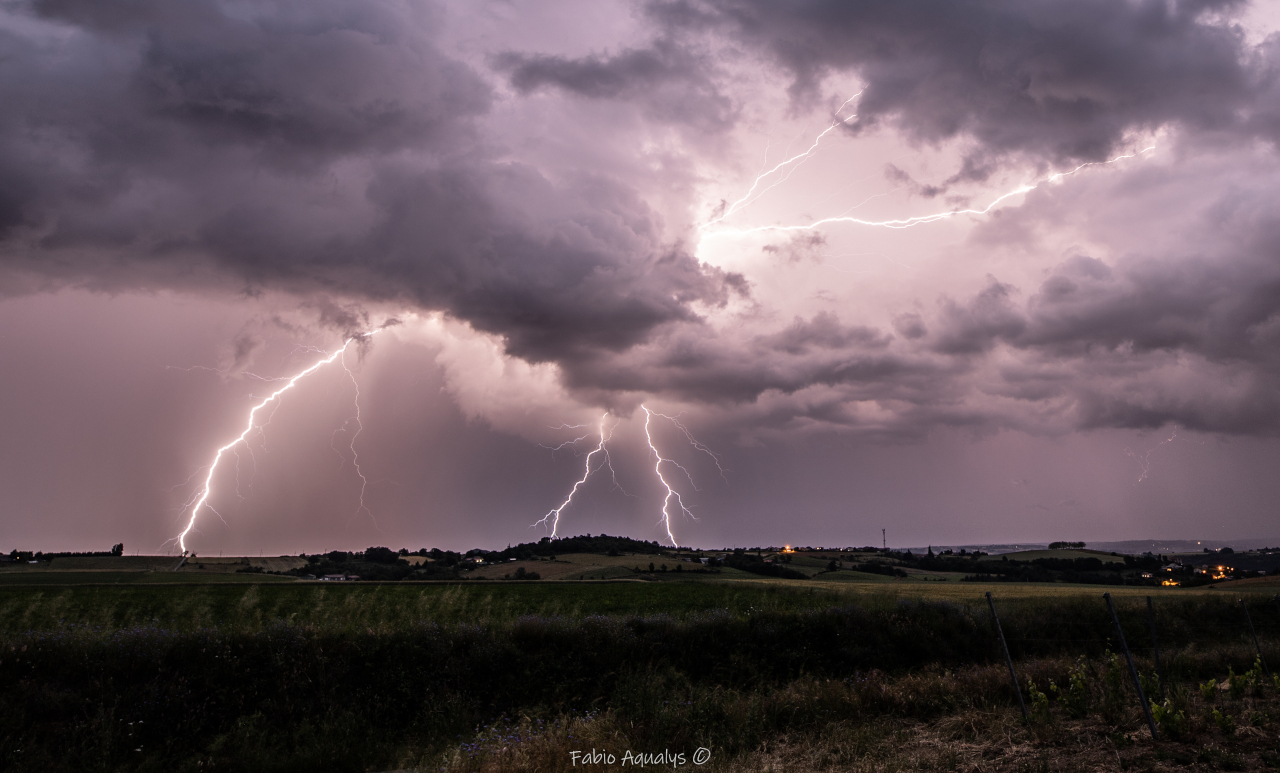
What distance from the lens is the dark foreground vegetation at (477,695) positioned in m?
9.43

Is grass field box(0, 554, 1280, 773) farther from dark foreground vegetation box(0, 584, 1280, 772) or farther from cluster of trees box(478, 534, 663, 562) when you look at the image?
cluster of trees box(478, 534, 663, 562)

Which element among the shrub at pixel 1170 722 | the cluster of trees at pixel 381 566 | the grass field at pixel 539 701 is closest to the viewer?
→ the shrub at pixel 1170 722

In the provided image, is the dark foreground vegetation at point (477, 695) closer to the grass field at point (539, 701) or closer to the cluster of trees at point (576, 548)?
the grass field at point (539, 701)

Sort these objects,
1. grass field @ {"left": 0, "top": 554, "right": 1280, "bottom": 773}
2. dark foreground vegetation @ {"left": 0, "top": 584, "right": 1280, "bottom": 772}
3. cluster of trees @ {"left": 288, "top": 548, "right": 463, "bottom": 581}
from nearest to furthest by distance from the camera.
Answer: grass field @ {"left": 0, "top": 554, "right": 1280, "bottom": 773}, dark foreground vegetation @ {"left": 0, "top": 584, "right": 1280, "bottom": 772}, cluster of trees @ {"left": 288, "top": 548, "right": 463, "bottom": 581}

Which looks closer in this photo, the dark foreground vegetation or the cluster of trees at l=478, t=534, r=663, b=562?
the dark foreground vegetation

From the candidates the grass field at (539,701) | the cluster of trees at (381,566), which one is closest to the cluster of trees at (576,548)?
the cluster of trees at (381,566)

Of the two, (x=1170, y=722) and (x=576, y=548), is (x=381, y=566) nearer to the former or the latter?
(x=576, y=548)

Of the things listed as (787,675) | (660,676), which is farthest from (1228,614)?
(660,676)

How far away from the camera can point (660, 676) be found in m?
14.2

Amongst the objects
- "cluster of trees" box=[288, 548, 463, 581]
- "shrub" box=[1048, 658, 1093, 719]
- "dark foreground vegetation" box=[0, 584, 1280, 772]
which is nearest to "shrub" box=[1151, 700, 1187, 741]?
"dark foreground vegetation" box=[0, 584, 1280, 772]

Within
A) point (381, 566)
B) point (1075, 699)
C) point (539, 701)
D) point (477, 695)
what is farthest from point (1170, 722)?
point (381, 566)

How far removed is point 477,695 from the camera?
1345 centimetres

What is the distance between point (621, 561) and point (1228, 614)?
7271 cm

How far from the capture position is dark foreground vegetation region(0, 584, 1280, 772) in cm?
943
